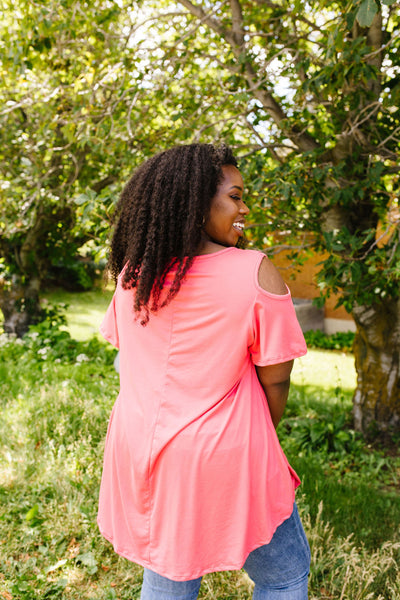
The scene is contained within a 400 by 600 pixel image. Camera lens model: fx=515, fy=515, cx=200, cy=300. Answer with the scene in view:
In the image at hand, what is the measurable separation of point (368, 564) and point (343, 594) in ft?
0.74

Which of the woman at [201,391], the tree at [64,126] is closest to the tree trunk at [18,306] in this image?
the tree at [64,126]

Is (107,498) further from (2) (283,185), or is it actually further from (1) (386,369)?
(1) (386,369)

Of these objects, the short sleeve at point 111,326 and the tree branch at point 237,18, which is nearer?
the short sleeve at point 111,326

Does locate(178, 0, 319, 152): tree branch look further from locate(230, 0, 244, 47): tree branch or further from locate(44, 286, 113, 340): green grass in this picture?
locate(44, 286, 113, 340): green grass

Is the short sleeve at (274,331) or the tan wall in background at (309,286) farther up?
the short sleeve at (274,331)

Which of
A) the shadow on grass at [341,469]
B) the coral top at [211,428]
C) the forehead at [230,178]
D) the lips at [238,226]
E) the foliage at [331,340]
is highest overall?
the forehead at [230,178]

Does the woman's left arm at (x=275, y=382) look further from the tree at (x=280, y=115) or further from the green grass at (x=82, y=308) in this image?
the green grass at (x=82, y=308)

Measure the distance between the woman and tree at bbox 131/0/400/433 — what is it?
1.59m

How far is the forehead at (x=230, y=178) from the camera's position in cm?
156

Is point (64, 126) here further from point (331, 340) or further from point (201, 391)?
point (331, 340)

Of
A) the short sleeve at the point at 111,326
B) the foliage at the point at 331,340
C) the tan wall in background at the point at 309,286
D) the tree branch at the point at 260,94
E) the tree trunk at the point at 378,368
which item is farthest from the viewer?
the tan wall in background at the point at 309,286

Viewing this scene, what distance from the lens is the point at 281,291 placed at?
1.41 meters

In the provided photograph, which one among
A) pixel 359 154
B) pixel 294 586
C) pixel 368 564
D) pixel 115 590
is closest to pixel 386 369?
pixel 359 154

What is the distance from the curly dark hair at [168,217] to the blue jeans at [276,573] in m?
0.78
